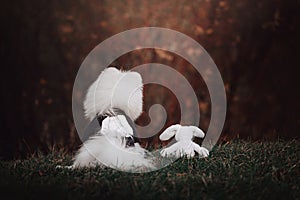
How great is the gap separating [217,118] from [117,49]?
146 centimetres

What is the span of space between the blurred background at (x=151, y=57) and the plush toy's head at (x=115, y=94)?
97.0 inches

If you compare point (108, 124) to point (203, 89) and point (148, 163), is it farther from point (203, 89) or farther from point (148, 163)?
point (203, 89)

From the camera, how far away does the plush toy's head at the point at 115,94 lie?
3410 millimetres

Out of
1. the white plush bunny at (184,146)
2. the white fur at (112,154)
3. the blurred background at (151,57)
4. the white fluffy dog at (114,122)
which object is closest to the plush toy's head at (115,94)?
the white fluffy dog at (114,122)

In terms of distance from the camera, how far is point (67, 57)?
20.8 feet

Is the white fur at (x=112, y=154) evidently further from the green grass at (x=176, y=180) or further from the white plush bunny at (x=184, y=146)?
the white plush bunny at (x=184, y=146)

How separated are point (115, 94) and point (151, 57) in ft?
9.79

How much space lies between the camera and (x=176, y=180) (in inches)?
117

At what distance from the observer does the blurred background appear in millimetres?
6070

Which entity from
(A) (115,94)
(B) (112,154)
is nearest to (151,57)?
(A) (115,94)

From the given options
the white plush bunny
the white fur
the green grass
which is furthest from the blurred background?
the white fur

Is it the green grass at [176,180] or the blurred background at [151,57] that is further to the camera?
the blurred background at [151,57]

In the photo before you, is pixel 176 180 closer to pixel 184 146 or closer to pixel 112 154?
pixel 112 154

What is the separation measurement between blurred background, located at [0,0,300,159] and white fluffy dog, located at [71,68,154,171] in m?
2.48
